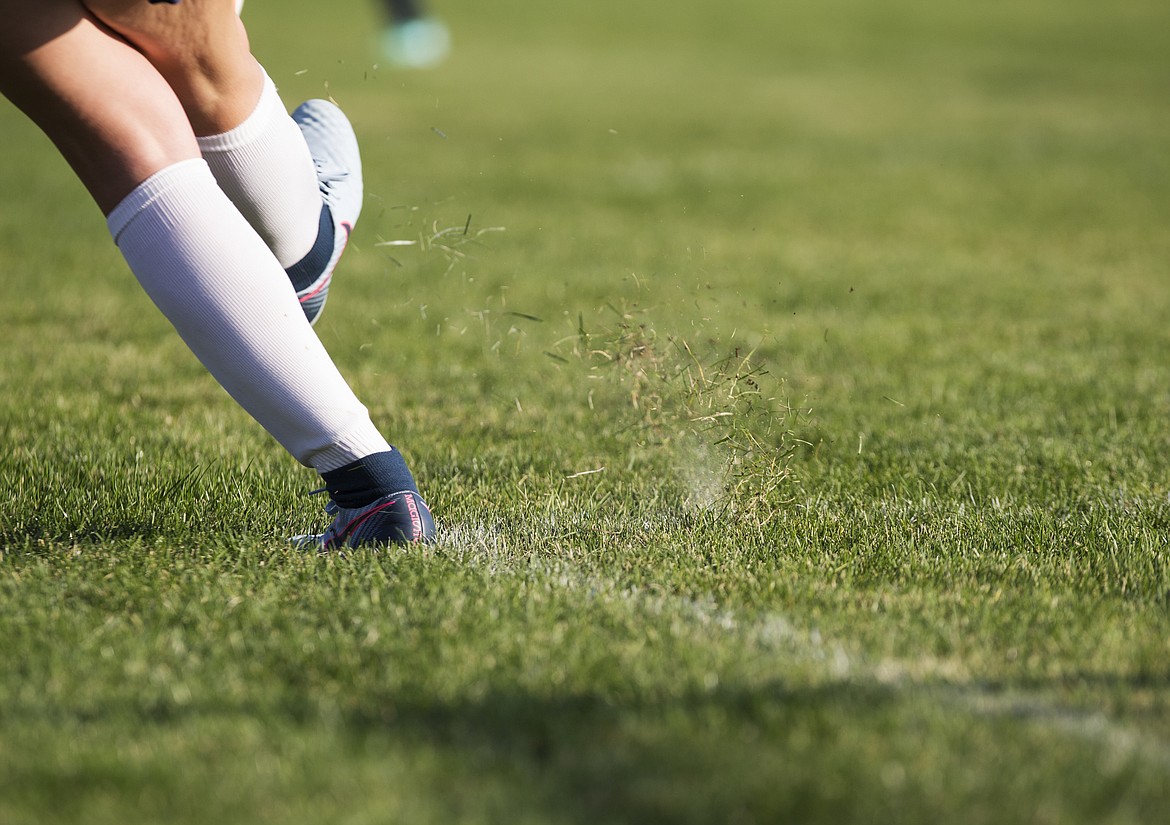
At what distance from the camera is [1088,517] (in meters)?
2.74

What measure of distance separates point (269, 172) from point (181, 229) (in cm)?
35

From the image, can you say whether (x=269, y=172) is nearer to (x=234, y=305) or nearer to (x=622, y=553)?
(x=234, y=305)

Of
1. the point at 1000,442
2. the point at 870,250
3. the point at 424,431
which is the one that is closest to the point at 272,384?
the point at 424,431

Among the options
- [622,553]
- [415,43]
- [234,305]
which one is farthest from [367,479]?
[415,43]

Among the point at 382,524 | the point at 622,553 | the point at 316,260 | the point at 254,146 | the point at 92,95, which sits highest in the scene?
the point at 92,95

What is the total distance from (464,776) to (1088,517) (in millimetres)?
1750

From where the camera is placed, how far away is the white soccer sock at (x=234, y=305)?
7.25ft

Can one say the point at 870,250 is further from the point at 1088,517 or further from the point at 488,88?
the point at 488,88

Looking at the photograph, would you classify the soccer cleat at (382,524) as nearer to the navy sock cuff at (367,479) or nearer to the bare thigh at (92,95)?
the navy sock cuff at (367,479)

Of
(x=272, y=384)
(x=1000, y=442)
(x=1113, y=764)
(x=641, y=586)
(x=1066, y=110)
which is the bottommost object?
(x=1066, y=110)

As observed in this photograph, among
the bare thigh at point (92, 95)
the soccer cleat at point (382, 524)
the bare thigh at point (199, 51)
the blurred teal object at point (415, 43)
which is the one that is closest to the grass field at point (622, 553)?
the soccer cleat at point (382, 524)

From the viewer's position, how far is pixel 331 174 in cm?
281

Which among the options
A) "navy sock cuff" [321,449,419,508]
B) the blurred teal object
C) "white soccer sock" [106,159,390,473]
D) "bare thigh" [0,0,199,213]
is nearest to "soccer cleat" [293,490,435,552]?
"navy sock cuff" [321,449,419,508]

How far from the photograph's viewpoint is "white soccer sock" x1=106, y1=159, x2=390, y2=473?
221cm
